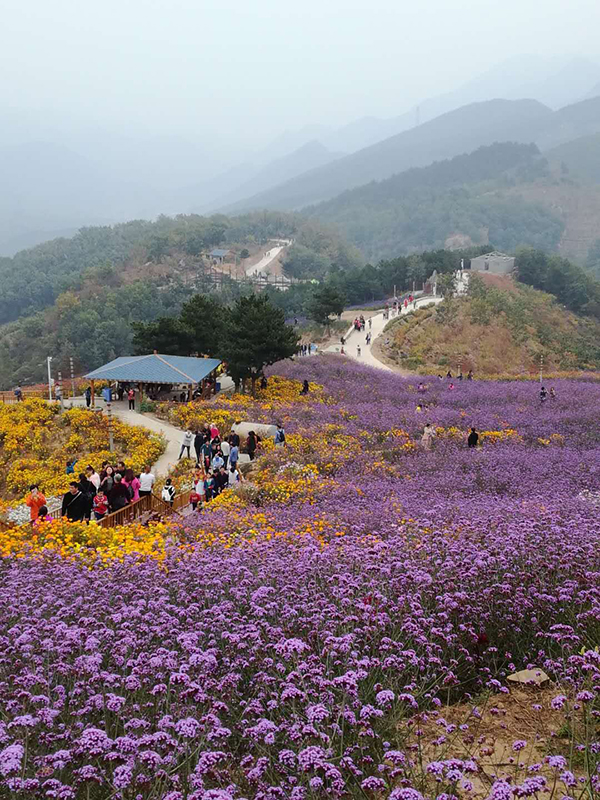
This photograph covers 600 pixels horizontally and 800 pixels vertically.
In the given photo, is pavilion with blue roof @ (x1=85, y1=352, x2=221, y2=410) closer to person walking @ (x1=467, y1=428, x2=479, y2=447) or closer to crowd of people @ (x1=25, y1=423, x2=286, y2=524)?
crowd of people @ (x1=25, y1=423, x2=286, y2=524)

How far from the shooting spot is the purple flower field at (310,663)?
4031 mm

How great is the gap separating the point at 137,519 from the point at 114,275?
429 ft

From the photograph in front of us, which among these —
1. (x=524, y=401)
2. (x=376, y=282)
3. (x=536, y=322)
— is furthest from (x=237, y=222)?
(x=524, y=401)

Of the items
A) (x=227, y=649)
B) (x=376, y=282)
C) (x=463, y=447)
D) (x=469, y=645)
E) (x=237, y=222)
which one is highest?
(x=237, y=222)

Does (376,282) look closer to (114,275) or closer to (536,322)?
(536,322)

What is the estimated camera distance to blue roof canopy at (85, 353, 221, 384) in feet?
96.7

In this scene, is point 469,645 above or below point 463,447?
above

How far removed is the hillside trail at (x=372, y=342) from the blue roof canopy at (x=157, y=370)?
15.7 m

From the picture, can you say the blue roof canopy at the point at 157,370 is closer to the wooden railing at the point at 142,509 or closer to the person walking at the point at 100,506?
the wooden railing at the point at 142,509

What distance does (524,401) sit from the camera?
29.8 meters

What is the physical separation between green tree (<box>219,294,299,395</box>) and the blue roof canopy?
3.75 feet

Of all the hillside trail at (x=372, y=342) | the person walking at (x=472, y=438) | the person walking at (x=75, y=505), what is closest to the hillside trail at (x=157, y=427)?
the person walking at (x=75, y=505)

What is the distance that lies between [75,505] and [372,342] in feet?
145

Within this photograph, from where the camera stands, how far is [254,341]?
30.6 meters
